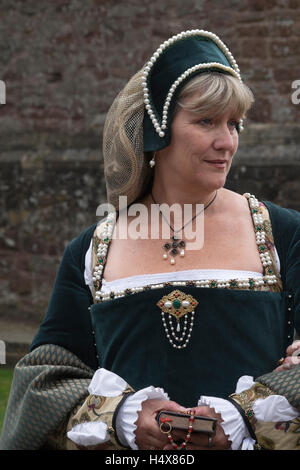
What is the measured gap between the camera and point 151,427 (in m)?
2.14

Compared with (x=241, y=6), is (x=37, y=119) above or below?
below

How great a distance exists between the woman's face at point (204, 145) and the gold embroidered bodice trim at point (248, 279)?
0.22m

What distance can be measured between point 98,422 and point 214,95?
1.05 metres

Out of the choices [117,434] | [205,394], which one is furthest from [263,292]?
[117,434]

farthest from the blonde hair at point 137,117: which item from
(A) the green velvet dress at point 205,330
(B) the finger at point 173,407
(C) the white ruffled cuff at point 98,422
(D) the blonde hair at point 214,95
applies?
(B) the finger at point 173,407

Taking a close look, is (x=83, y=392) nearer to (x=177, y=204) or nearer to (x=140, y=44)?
(x=177, y=204)

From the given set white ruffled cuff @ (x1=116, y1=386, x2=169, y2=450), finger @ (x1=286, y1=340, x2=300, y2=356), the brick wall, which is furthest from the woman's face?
the brick wall

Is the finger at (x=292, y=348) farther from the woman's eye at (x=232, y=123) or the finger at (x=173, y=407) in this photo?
the woman's eye at (x=232, y=123)

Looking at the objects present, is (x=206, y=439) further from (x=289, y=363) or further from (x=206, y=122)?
(x=206, y=122)

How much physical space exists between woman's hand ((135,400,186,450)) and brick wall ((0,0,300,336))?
4.31 m

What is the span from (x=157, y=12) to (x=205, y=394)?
524 cm

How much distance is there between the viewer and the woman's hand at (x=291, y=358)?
7.13 feet

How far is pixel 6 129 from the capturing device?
7.68 metres

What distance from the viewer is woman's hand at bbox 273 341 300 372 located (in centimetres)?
217
